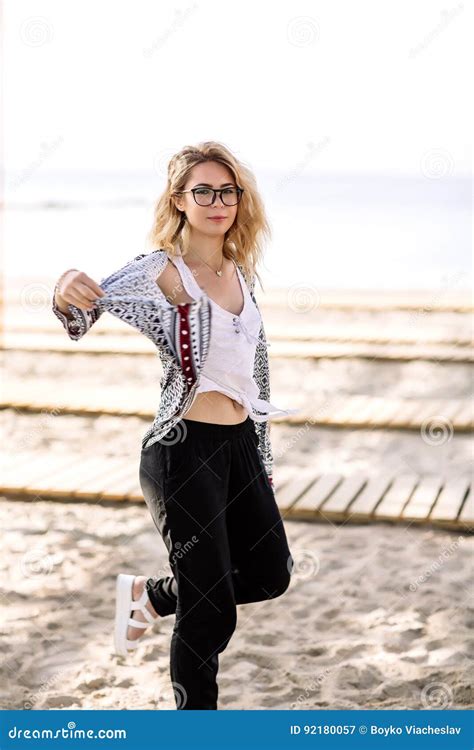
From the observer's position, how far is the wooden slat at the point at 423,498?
15.8 feet

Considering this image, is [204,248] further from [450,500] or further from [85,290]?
[450,500]

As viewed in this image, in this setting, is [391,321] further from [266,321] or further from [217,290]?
[217,290]

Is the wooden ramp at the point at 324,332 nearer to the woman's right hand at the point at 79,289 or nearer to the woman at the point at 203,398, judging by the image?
the woman at the point at 203,398

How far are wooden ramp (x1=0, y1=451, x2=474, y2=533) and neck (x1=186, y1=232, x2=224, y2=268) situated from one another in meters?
2.45

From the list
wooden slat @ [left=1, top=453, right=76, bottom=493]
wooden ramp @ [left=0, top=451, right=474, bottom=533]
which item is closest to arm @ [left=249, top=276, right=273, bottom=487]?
wooden ramp @ [left=0, top=451, right=474, bottom=533]

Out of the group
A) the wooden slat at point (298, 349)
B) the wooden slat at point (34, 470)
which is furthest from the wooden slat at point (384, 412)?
the wooden slat at point (34, 470)

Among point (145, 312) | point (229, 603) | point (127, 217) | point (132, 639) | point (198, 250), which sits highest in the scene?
point (127, 217)

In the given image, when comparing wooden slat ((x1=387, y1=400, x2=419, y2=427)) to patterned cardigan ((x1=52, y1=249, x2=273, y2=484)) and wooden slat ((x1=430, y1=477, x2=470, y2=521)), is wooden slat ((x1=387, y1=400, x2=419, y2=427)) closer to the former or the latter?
wooden slat ((x1=430, y1=477, x2=470, y2=521))

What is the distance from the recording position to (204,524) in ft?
8.18

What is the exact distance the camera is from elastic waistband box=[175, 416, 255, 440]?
8.42ft

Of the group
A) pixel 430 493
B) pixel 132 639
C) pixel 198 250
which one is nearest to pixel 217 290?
pixel 198 250

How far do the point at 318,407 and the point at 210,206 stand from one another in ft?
14.4
